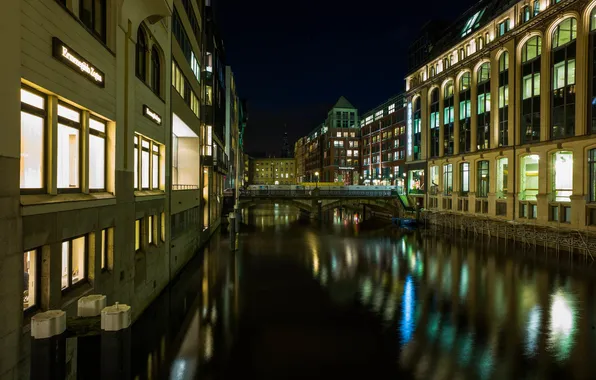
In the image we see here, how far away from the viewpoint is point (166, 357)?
45.6ft

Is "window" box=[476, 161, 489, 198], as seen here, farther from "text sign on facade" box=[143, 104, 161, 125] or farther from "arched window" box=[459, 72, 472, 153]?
"text sign on facade" box=[143, 104, 161, 125]

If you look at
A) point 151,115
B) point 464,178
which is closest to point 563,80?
point 464,178

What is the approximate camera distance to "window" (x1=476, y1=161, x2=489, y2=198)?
51562mm

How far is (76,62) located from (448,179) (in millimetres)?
57453

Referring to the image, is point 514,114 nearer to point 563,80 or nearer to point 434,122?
point 563,80

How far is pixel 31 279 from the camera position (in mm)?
9102

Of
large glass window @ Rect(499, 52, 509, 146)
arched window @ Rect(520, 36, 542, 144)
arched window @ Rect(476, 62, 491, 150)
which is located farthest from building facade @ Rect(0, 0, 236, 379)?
arched window @ Rect(476, 62, 491, 150)

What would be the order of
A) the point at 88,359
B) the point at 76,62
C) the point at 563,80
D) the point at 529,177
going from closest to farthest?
the point at 76,62, the point at 88,359, the point at 563,80, the point at 529,177

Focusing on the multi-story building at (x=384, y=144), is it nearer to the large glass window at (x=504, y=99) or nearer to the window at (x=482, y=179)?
the window at (x=482, y=179)

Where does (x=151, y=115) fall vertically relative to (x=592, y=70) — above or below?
below

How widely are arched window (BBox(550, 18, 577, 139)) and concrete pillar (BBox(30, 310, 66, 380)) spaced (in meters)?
43.4

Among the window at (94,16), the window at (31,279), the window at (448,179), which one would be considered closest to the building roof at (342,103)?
the window at (448,179)

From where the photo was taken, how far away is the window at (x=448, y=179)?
59.6 meters

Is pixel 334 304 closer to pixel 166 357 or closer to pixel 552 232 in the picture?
pixel 166 357
